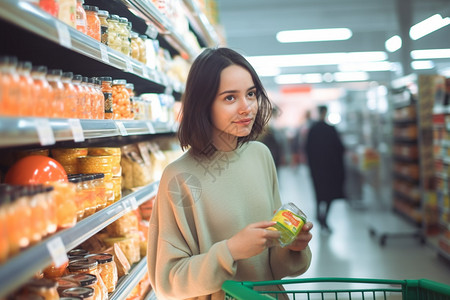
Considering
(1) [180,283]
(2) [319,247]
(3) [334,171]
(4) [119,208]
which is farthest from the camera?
(3) [334,171]

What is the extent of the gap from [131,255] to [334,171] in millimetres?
5156

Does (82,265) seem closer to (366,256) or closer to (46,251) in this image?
(46,251)

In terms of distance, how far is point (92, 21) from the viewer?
81.9 inches

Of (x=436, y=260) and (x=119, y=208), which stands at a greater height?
(x=119, y=208)

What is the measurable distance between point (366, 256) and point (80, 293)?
444 cm

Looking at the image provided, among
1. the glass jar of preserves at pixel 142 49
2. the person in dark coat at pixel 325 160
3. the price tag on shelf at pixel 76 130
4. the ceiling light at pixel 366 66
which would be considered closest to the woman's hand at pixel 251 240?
the price tag on shelf at pixel 76 130

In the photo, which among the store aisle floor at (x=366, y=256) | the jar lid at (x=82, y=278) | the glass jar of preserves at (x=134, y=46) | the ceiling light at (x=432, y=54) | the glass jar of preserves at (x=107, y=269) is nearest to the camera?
the jar lid at (x=82, y=278)

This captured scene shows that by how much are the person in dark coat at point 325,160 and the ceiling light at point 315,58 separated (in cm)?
729

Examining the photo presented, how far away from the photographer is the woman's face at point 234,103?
1.65 m

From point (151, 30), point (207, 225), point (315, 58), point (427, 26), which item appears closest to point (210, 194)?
point (207, 225)

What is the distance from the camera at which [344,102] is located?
478 inches

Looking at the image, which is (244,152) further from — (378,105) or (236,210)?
(378,105)

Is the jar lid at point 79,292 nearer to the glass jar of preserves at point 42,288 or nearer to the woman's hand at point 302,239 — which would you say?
the glass jar of preserves at point 42,288

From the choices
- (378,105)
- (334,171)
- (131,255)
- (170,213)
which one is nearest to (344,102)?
(378,105)
